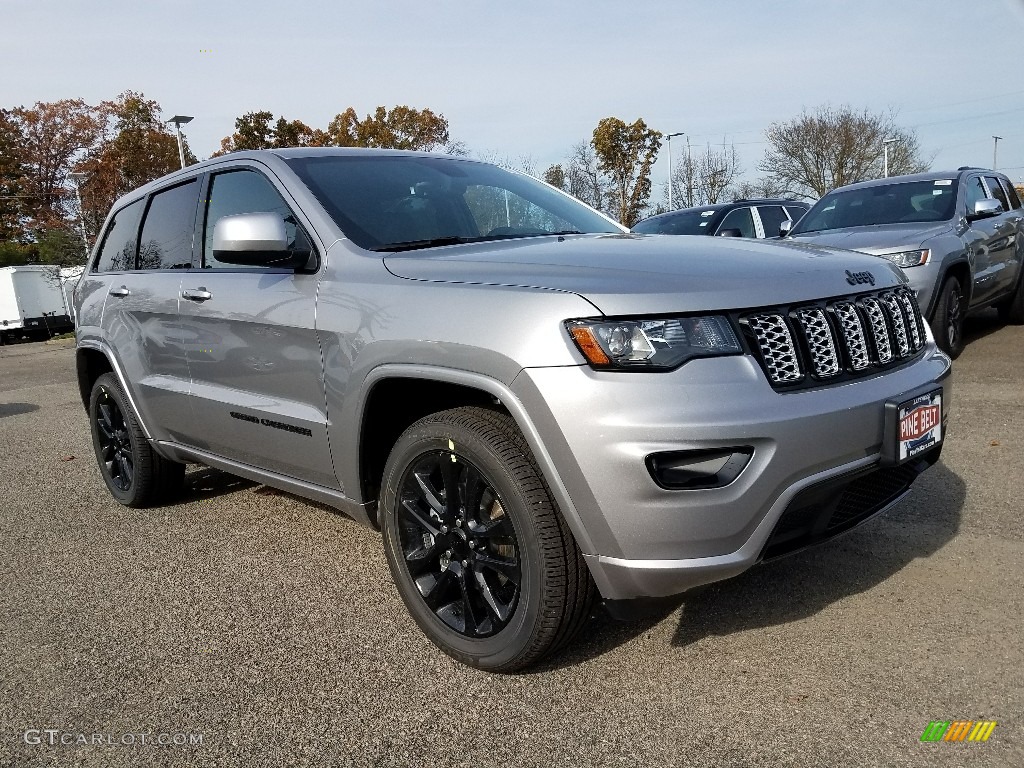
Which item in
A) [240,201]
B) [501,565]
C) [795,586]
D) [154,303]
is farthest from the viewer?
[154,303]

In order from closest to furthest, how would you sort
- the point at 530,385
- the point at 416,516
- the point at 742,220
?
the point at 530,385 < the point at 416,516 < the point at 742,220

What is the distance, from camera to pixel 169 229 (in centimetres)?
431

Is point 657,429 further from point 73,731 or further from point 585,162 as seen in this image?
point 585,162

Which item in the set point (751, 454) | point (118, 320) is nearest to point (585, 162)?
point (118, 320)

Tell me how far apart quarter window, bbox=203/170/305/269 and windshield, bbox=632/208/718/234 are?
6.75 meters

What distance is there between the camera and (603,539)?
2.31m

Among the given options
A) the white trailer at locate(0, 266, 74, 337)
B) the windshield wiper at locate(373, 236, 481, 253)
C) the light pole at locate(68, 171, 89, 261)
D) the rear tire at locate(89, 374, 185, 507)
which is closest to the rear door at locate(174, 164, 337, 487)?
the windshield wiper at locate(373, 236, 481, 253)

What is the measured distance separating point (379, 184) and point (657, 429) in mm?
1874

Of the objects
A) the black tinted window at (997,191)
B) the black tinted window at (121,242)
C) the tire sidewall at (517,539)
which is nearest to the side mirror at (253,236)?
the tire sidewall at (517,539)

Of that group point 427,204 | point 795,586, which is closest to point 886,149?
point 427,204

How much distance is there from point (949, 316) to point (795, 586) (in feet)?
16.4

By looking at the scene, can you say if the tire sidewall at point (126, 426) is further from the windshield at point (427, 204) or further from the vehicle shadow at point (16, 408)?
the vehicle shadow at point (16, 408)

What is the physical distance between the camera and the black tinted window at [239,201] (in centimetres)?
345

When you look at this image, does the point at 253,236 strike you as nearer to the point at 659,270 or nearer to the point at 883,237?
the point at 659,270
